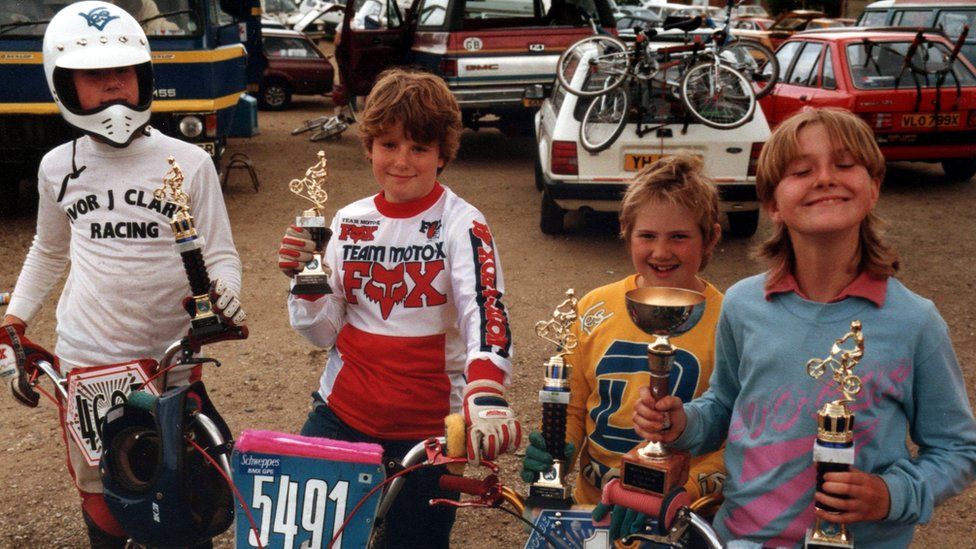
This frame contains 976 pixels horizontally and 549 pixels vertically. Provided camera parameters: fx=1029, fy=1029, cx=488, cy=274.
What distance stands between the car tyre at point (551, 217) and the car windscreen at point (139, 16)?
361 cm

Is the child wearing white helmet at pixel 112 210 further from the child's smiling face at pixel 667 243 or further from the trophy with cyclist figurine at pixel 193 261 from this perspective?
the child's smiling face at pixel 667 243

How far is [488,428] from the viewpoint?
2119mm

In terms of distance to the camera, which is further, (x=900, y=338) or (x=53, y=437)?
(x=53, y=437)

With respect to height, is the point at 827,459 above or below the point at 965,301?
above

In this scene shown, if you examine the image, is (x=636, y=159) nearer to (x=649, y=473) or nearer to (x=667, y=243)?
(x=667, y=243)

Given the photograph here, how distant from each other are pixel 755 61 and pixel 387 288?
824 centimetres

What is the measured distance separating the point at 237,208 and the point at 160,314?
8.00 meters

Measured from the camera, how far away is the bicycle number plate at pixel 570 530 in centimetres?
211

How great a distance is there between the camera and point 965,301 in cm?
774

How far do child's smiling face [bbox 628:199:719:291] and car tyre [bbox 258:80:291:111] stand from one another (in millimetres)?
16640

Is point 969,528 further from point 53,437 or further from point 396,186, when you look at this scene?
point 53,437

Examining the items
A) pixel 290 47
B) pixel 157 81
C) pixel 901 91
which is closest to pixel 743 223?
pixel 901 91

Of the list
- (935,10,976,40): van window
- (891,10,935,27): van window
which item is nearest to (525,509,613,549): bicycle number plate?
(935,10,976,40): van window

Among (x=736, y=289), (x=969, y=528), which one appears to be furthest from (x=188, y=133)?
(x=736, y=289)
